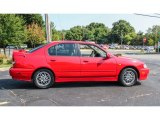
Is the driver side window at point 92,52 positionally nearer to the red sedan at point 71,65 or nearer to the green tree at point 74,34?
the red sedan at point 71,65

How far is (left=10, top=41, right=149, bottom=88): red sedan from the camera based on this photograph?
802cm

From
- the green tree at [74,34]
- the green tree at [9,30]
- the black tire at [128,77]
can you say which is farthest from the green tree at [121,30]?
the black tire at [128,77]

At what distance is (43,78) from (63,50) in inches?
41.0

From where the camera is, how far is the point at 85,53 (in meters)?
8.39

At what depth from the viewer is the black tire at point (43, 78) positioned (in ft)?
26.3

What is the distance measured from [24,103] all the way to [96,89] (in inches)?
95.8

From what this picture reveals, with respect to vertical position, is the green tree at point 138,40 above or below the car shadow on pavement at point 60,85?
above

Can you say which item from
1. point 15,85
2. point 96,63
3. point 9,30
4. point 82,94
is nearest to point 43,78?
point 15,85

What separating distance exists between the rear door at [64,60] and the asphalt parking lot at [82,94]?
483 millimetres

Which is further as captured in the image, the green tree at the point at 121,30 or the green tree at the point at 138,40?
the green tree at the point at 121,30

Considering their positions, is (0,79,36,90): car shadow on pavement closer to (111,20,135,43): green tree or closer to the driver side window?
the driver side window

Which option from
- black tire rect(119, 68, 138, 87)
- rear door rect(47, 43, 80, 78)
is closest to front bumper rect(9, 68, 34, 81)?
rear door rect(47, 43, 80, 78)

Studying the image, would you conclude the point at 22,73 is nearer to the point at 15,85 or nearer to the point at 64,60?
the point at 15,85
